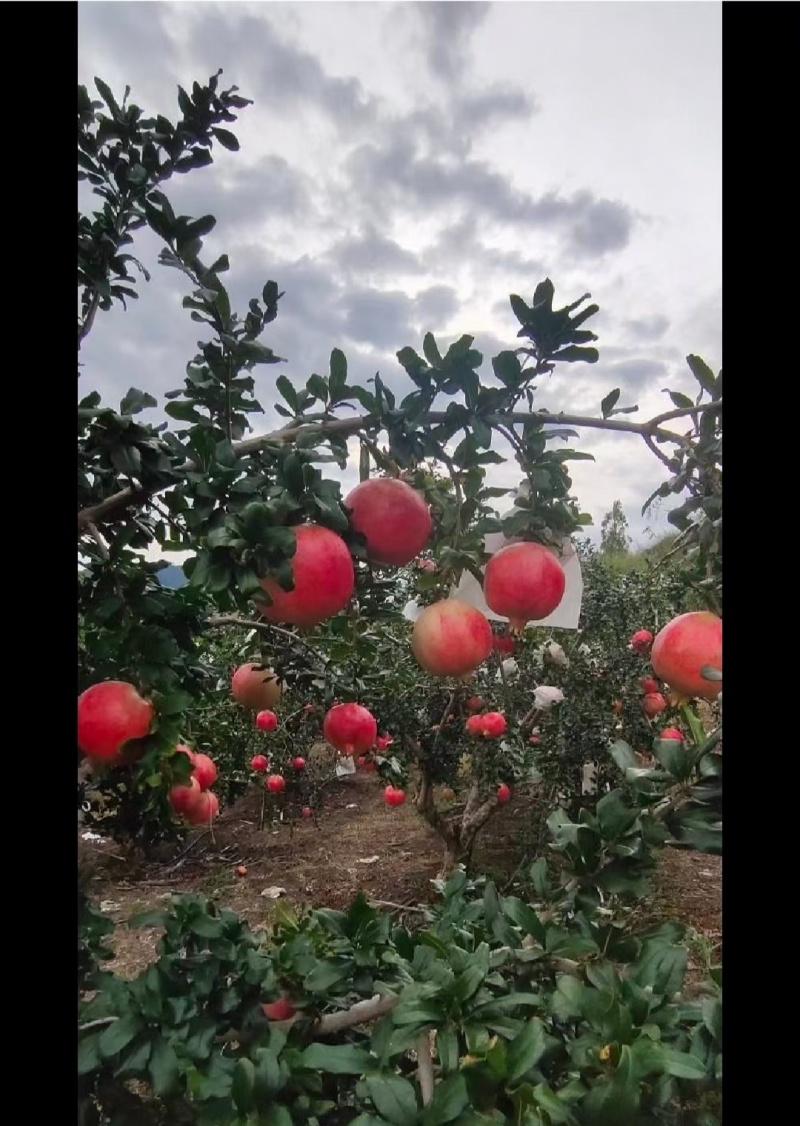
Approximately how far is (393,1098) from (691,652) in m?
0.39

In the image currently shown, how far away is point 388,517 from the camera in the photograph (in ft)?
1.79

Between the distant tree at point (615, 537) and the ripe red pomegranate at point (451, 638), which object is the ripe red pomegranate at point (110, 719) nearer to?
the ripe red pomegranate at point (451, 638)

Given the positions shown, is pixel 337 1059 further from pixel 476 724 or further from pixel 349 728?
pixel 476 724

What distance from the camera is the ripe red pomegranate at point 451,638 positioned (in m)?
0.62

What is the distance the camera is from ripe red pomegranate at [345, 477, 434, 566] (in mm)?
545

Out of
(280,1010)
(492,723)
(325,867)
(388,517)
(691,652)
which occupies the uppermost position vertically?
(388,517)

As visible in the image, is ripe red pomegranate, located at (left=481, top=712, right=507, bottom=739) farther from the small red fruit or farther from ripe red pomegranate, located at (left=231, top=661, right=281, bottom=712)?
ripe red pomegranate, located at (left=231, top=661, right=281, bottom=712)

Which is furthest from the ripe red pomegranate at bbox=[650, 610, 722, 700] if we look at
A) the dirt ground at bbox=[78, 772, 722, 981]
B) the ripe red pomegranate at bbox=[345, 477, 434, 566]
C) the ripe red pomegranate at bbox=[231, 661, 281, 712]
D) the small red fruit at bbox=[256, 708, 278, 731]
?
the small red fruit at bbox=[256, 708, 278, 731]

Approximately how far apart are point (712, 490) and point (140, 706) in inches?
18.5

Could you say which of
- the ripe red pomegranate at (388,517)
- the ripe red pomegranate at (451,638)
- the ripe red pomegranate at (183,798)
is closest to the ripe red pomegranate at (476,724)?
the ripe red pomegranate at (183,798)

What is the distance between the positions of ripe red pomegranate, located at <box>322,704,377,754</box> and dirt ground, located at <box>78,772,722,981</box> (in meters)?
1.35

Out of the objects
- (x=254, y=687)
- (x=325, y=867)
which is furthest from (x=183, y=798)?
(x=325, y=867)
